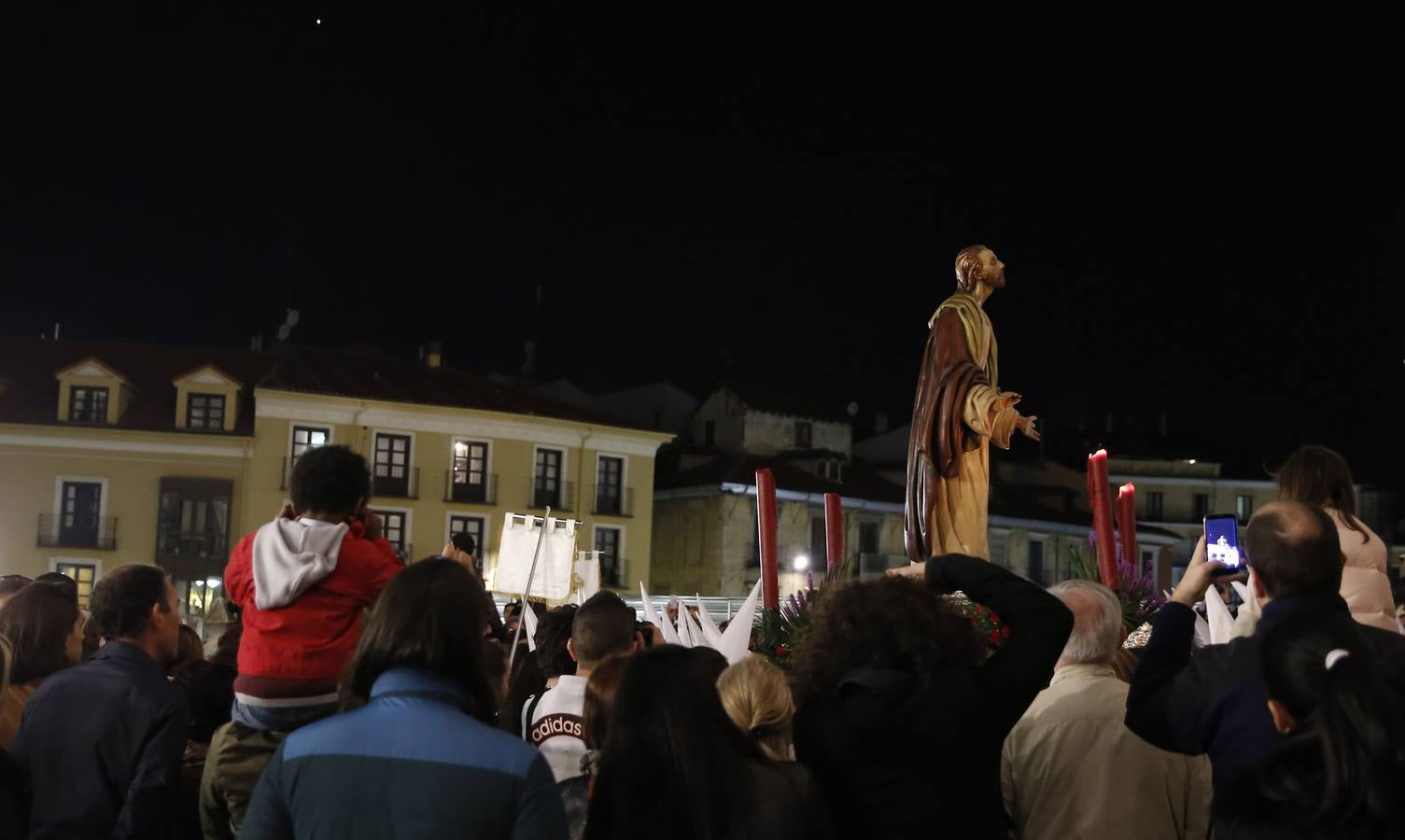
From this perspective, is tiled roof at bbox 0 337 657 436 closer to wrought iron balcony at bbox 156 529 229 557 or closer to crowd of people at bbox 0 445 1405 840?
wrought iron balcony at bbox 156 529 229 557

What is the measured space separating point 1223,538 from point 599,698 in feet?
8.14

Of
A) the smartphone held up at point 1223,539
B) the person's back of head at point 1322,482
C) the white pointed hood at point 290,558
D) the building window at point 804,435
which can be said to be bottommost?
the white pointed hood at point 290,558

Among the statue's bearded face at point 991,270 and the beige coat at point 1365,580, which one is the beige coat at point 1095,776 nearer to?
the beige coat at point 1365,580

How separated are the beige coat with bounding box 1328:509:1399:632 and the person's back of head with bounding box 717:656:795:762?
91.5 inches

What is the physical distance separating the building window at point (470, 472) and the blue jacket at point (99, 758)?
3797cm

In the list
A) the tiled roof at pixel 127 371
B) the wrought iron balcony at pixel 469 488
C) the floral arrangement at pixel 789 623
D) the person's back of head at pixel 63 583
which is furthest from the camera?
the wrought iron balcony at pixel 469 488

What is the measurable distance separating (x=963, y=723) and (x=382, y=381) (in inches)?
1636

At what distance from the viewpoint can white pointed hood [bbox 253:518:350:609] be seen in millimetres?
3996

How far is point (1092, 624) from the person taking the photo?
178 inches

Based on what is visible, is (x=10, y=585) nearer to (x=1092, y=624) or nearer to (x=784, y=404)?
(x=1092, y=624)

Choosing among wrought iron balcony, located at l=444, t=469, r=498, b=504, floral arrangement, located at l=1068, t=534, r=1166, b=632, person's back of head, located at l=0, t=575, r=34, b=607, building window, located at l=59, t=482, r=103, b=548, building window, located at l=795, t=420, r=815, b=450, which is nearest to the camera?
person's back of head, located at l=0, t=575, r=34, b=607

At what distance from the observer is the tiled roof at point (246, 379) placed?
40875mm

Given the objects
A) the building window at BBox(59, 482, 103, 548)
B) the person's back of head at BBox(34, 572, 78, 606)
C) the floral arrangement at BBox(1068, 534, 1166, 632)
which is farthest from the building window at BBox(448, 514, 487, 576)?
the person's back of head at BBox(34, 572, 78, 606)

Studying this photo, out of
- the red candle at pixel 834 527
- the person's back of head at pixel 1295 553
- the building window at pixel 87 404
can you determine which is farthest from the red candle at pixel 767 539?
the building window at pixel 87 404
